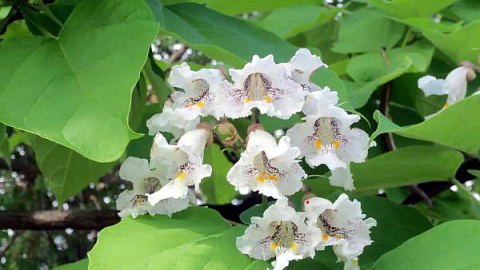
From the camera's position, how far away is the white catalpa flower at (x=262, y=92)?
2.23 feet

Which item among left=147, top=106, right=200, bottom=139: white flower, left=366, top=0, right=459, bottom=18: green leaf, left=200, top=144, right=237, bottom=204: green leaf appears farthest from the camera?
left=200, top=144, right=237, bottom=204: green leaf

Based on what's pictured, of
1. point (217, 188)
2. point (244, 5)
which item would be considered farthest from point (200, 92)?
Result: point (217, 188)

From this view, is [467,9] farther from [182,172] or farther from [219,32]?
[182,172]

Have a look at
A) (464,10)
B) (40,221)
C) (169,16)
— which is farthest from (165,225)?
(464,10)

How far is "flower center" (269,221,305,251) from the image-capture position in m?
0.64

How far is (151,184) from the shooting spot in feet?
2.46

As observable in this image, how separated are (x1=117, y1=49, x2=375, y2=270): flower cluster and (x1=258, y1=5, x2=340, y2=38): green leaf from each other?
1.42 feet

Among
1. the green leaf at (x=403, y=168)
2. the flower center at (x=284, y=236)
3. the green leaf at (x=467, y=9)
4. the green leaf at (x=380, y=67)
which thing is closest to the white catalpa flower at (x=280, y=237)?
the flower center at (x=284, y=236)

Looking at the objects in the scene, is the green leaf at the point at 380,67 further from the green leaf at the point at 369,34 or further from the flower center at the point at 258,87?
the flower center at the point at 258,87

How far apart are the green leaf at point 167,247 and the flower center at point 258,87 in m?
0.14

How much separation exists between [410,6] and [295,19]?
0.65 ft

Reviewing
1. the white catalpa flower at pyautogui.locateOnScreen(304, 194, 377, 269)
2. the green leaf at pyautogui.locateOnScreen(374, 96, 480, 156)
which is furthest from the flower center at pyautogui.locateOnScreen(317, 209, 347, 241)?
the green leaf at pyautogui.locateOnScreen(374, 96, 480, 156)

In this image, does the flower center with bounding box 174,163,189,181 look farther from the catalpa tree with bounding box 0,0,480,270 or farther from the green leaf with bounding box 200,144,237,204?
the green leaf with bounding box 200,144,237,204

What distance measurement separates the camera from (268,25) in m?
1.18
